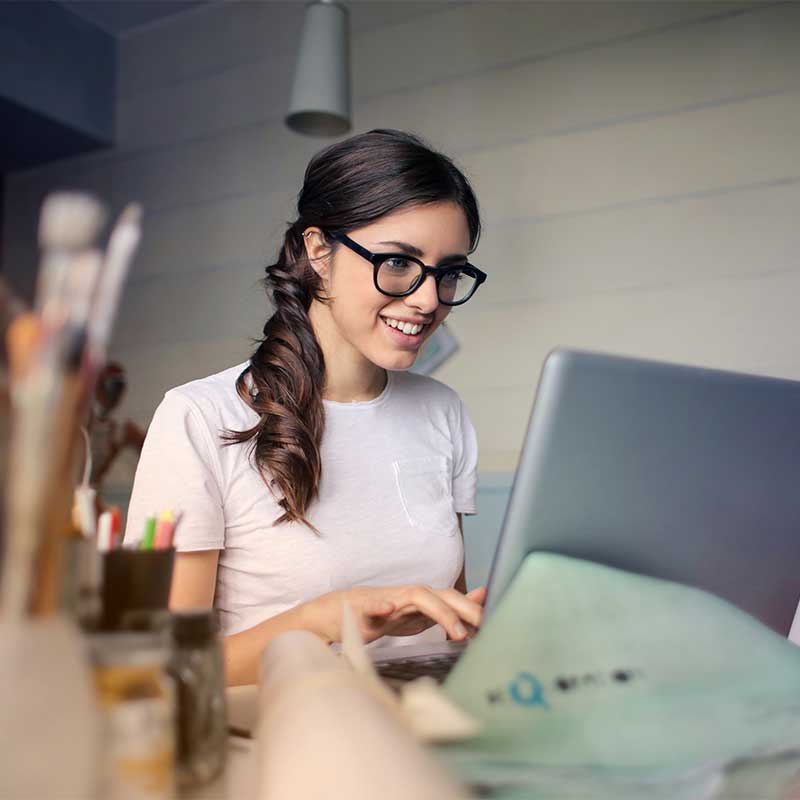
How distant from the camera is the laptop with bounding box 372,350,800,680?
1.90ft

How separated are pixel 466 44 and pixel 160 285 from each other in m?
1.46

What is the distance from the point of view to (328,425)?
4.35 feet

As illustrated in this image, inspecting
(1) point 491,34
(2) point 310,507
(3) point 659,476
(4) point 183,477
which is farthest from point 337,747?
(1) point 491,34

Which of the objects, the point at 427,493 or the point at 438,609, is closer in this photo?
the point at 438,609

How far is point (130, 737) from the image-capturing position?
36 centimetres

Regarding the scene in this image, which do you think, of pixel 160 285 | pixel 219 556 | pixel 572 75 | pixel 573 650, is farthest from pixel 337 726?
pixel 160 285

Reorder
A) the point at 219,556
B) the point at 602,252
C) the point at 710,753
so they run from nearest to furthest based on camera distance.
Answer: the point at 710,753 < the point at 219,556 < the point at 602,252

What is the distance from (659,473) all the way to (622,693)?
0.18 metres

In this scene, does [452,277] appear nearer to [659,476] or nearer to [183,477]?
[183,477]

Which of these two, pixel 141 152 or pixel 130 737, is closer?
pixel 130 737

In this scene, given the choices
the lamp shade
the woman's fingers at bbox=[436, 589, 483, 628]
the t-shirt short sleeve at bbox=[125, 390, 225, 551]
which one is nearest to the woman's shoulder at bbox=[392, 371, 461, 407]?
the t-shirt short sleeve at bbox=[125, 390, 225, 551]

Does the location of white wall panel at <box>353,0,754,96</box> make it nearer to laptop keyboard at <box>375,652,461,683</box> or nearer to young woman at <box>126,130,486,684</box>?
young woman at <box>126,130,486,684</box>

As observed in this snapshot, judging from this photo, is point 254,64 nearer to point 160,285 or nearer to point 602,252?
point 160,285

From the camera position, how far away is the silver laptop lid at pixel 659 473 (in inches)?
22.8
